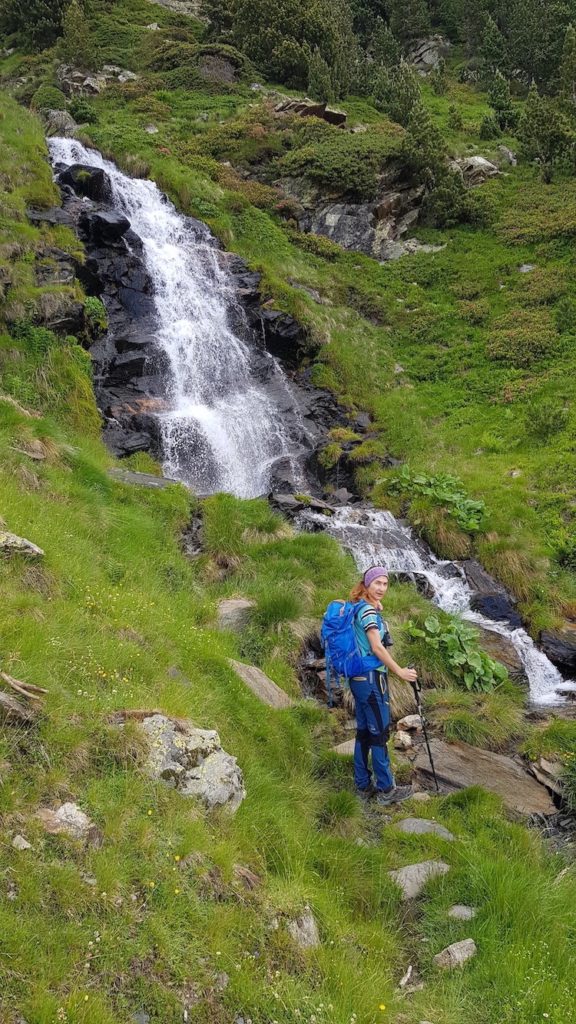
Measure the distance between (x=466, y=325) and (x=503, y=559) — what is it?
12.8 metres

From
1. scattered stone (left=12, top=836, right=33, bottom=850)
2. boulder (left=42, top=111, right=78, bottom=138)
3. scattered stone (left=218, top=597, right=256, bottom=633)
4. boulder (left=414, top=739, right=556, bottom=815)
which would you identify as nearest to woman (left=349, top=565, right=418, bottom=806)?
boulder (left=414, top=739, right=556, bottom=815)

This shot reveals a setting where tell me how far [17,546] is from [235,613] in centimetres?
346

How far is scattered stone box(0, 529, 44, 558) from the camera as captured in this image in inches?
226

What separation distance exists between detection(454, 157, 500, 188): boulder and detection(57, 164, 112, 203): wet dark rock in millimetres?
18380

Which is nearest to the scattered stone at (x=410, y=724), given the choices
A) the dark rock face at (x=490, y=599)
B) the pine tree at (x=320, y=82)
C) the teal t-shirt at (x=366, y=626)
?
the teal t-shirt at (x=366, y=626)

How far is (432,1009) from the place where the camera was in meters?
3.35

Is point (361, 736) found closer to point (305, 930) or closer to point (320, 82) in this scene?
point (305, 930)

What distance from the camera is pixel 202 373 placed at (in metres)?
17.2

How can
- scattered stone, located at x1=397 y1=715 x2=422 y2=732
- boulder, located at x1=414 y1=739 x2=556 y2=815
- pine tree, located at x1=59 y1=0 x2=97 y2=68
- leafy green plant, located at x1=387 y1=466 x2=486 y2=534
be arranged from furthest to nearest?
1. pine tree, located at x1=59 y1=0 x2=97 y2=68
2. leafy green plant, located at x1=387 y1=466 x2=486 y2=534
3. scattered stone, located at x1=397 y1=715 x2=422 y2=732
4. boulder, located at x1=414 y1=739 x2=556 y2=815

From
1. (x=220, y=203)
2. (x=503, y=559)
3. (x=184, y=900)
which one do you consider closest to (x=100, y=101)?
(x=220, y=203)

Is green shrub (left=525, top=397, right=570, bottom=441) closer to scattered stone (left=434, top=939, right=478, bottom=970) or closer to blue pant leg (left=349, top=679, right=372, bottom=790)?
blue pant leg (left=349, top=679, right=372, bottom=790)

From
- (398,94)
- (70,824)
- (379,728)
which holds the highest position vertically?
(398,94)

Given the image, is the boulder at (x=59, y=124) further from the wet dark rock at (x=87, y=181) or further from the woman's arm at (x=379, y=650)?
the woman's arm at (x=379, y=650)

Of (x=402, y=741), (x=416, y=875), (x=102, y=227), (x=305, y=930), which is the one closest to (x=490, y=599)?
(x=402, y=741)
